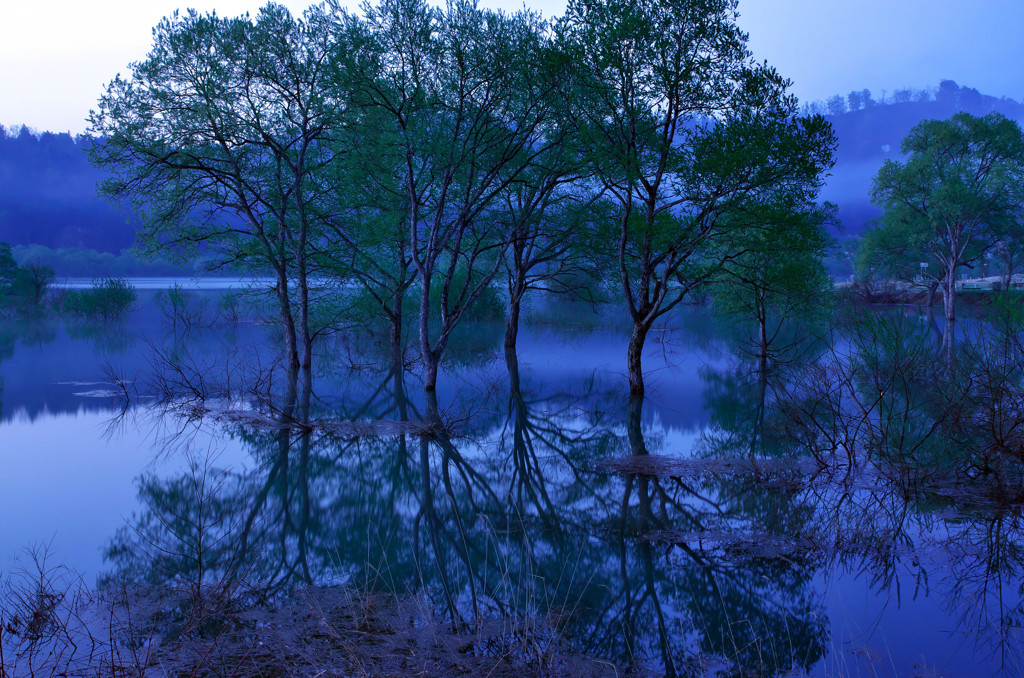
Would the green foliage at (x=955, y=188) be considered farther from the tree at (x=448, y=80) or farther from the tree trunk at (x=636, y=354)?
the tree at (x=448, y=80)

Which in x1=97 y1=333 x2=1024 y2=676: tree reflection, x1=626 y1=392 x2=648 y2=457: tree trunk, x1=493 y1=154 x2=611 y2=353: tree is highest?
x1=493 y1=154 x2=611 y2=353: tree

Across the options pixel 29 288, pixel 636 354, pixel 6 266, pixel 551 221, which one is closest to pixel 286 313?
pixel 551 221

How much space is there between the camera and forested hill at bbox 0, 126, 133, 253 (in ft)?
539

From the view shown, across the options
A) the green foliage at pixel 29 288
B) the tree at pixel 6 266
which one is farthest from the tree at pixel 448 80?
the green foliage at pixel 29 288

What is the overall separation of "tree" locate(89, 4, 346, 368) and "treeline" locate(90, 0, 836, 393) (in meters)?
0.06

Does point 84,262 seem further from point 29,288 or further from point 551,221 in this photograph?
point 551,221

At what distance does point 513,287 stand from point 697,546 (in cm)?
2321

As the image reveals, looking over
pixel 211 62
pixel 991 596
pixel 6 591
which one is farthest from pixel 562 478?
pixel 211 62

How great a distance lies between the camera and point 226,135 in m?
20.8

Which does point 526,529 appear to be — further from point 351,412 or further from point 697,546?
point 351,412

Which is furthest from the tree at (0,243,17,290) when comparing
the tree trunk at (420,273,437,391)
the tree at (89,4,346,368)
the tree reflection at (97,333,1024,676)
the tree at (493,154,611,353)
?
the tree reflection at (97,333,1024,676)

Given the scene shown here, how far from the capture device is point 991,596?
664 cm

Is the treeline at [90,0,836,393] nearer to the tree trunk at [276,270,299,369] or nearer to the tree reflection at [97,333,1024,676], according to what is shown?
the tree trunk at [276,270,299,369]

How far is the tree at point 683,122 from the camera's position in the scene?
16156 millimetres
